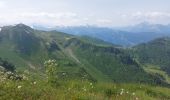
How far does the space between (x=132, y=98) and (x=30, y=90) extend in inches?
156

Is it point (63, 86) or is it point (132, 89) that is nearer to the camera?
point (63, 86)

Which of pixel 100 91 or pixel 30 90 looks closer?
pixel 30 90

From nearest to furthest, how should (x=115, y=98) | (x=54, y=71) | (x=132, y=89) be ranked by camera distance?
(x=115, y=98) < (x=54, y=71) < (x=132, y=89)

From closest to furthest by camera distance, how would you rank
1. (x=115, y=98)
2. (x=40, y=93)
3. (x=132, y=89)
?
(x=40, y=93) → (x=115, y=98) → (x=132, y=89)

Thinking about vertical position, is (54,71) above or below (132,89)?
above

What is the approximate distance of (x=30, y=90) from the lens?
13727 mm

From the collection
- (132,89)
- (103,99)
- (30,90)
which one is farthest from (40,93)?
(132,89)

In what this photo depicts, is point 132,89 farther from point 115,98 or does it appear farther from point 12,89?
point 12,89

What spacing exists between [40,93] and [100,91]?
4.02 meters

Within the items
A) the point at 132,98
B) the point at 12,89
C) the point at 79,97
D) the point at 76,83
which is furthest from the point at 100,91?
the point at 12,89

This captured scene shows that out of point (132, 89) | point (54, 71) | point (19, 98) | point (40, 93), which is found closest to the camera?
point (19, 98)

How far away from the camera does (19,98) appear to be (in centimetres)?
1266

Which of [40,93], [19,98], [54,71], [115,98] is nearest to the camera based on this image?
[19,98]

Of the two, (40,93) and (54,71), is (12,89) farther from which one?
(54,71)
